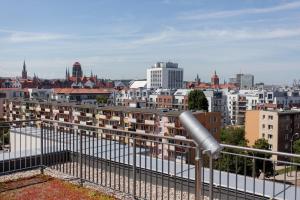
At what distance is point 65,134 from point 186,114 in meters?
5.72

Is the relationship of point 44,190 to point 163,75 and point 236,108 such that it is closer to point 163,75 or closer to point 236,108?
point 236,108

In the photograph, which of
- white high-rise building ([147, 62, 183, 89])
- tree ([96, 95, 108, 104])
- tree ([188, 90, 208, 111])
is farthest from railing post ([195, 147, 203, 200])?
white high-rise building ([147, 62, 183, 89])

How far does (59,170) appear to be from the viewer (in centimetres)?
786

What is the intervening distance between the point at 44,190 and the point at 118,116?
58082mm

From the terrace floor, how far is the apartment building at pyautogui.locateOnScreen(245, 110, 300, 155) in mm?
63820

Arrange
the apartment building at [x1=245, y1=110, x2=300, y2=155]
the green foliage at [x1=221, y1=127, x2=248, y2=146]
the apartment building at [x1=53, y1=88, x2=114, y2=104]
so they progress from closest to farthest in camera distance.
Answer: the apartment building at [x1=245, y1=110, x2=300, y2=155] → the green foliage at [x1=221, y1=127, x2=248, y2=146] → the apartment building at [x1=53, y1=88, x2=114, y2=104]

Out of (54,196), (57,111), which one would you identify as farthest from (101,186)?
(57,111)

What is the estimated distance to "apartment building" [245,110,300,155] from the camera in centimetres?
6662

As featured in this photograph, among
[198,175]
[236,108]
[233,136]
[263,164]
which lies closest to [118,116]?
[233,136]

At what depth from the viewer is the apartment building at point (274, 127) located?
66.6 metres

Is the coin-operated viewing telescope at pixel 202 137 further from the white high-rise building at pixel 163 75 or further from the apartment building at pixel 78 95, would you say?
the white high-rise building at pixel 163 75

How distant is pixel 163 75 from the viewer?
185000 mm

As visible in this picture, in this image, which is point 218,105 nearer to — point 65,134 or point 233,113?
point 233,113

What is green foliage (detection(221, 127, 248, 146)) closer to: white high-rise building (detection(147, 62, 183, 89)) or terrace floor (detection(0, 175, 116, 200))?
terrace floor (detection(0, 175, 116, 200))
